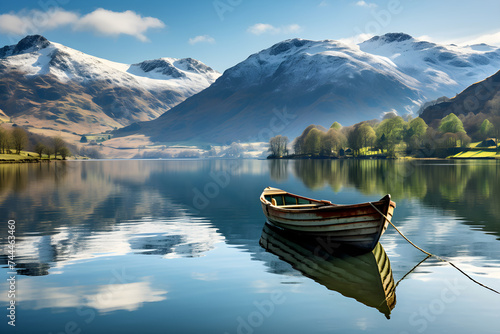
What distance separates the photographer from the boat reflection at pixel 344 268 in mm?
18266

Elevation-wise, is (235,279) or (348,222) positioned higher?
(348,222)

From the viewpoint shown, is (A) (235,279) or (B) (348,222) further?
(B) (348,222)

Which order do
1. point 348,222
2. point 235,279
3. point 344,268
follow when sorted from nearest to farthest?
point 235,279 < point 344,268 < point 348,222

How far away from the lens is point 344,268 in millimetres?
22156

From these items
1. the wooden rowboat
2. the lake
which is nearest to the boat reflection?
the lake

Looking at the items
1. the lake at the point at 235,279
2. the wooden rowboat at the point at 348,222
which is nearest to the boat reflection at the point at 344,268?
the lake at the point at 235,279

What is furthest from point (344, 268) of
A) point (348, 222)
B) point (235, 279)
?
point (235, 279)

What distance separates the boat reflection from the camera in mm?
18266

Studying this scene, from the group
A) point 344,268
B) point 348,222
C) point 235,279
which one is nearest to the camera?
point 235,279

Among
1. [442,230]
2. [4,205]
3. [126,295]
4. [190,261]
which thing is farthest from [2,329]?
[4,205]

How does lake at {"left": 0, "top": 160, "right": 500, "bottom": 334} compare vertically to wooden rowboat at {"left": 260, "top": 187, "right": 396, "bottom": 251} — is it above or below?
below

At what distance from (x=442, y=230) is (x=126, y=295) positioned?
2592 centimetres

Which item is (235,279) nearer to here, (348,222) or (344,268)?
(344,268)

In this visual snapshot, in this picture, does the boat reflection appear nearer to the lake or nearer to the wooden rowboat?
the lake
